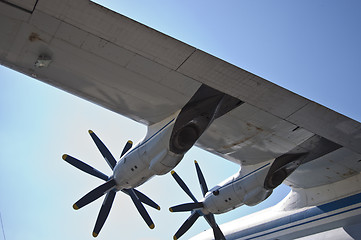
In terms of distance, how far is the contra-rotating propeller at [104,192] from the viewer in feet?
33.0

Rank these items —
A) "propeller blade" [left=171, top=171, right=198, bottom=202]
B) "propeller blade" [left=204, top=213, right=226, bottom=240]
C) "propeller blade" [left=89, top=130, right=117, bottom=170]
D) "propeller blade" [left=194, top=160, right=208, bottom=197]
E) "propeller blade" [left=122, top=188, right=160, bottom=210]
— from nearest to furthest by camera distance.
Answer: "propeller blade" [left=89, top=130, right=117, bottom=170]
"propeller blade" [left=122, top=188, right=160, bottom=210]
"propeller blade" [left=204, top=213, right=226, bottom=240]
"propeller blade" [left=194, top=160, right=208, bottom=197]
"propeller blade" [left=171, top=171, right=198, bottom=202]

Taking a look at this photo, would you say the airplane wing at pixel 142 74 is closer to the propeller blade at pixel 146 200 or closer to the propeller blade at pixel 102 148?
the propeller blade at pixel 102 148

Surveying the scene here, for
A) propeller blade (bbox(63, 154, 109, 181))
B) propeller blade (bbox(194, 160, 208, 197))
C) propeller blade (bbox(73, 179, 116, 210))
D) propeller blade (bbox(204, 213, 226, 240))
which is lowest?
propeller blade (bbox(204, 213, 226, 240))

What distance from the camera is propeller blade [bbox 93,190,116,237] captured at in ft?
33.3

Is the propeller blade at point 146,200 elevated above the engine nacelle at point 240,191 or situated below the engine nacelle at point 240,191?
above

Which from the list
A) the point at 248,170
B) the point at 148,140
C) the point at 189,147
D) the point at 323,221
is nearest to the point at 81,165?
the point at 148,140

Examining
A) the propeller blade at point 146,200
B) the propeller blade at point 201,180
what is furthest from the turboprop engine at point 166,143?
the propeller blade at point 201,180

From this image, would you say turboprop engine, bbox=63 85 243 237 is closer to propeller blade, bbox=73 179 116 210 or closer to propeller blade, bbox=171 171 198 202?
propeller blade, bbox=73 179 116 210

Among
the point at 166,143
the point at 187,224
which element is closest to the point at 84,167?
the point at 166,143

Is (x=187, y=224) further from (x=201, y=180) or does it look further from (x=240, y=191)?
(x=240, y=191)

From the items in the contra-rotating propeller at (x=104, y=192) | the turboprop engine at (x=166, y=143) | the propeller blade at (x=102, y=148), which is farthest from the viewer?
the propeller blade at (x=102, y=148)

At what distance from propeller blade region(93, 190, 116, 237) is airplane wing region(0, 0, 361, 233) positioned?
227 centimetres

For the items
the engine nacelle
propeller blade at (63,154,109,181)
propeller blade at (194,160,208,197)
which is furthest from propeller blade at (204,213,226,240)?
propeller blade at (63,154,109,181)

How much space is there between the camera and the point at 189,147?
8625 mm
